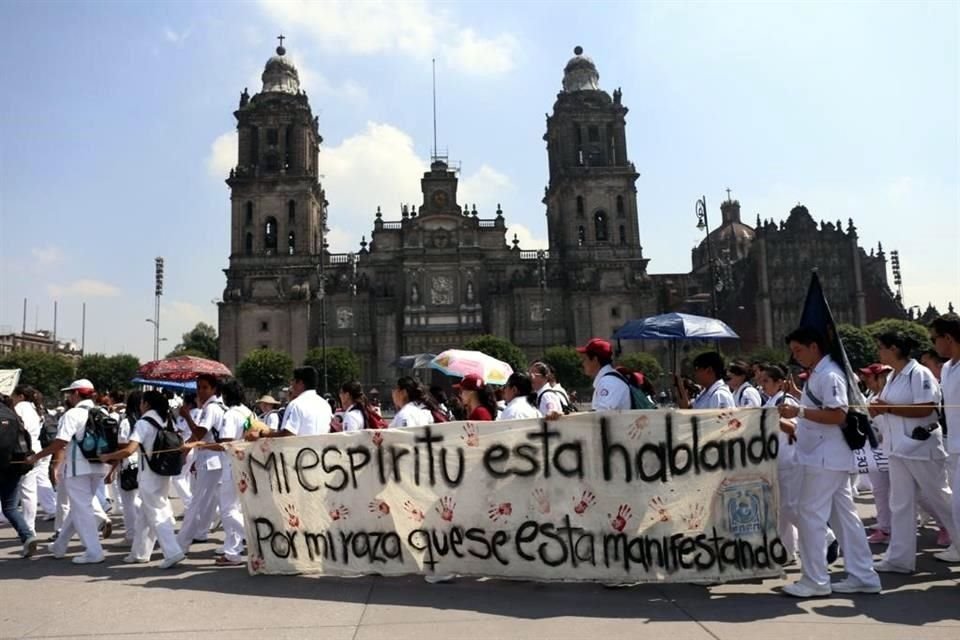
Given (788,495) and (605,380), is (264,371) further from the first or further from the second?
(788,495)

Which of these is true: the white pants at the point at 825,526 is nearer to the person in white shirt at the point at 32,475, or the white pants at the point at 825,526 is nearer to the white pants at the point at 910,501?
the white pants at the point at 910,501

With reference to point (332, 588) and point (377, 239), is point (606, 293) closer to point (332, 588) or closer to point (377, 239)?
point (377, 239)

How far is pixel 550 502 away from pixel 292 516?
2.74m

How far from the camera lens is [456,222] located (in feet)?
214

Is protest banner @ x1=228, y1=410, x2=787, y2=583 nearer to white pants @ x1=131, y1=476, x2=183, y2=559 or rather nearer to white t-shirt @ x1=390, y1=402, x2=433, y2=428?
white t-shirt @ x1=390, y1=402, x2=433, y2=428

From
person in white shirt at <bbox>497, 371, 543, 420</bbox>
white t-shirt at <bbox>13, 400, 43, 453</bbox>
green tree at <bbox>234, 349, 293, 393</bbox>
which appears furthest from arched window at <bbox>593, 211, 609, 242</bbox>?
person in white shirt at <bbox>497, 371, 543, 420</bbox>

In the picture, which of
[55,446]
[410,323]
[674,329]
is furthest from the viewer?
[410,323]

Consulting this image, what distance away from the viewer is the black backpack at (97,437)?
8586mm

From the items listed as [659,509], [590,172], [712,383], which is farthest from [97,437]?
[590,172]

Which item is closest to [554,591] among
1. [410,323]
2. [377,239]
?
[410,323]

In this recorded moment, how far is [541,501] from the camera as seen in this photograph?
6895 mm

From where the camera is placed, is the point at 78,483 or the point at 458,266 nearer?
the point at 78,483

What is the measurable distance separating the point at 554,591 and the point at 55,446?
6.19m

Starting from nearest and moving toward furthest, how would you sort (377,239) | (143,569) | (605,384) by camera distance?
(605,384), (143,569), (377,239)
